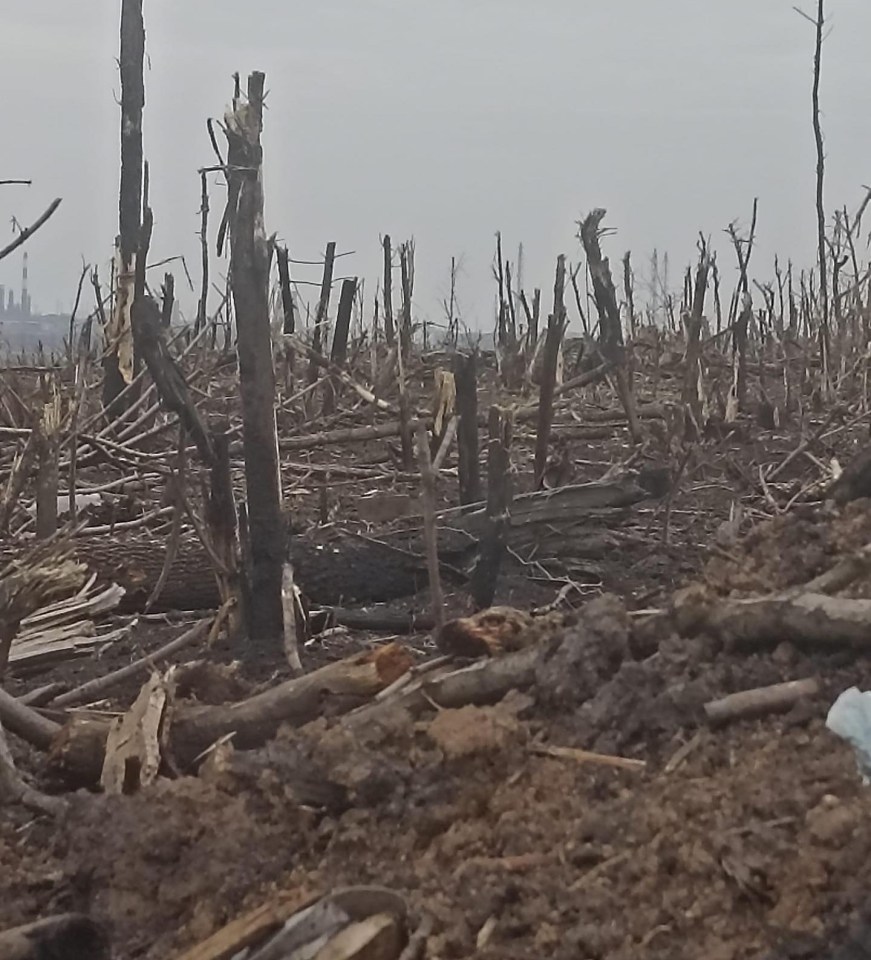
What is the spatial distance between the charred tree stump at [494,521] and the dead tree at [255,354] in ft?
2.91

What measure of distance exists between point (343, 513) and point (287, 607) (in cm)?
245

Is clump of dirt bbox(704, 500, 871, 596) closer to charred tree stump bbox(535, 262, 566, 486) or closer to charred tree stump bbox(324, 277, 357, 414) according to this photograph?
charred tree stump bbox(535, 262, 566, 486)

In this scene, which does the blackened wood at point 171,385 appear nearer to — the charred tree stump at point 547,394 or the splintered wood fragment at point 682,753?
the charred tree stump at point 547,394

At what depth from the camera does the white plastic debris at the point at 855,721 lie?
2.13 m

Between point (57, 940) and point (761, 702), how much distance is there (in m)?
1.44

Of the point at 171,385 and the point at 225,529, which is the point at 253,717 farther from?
the point at 171,385

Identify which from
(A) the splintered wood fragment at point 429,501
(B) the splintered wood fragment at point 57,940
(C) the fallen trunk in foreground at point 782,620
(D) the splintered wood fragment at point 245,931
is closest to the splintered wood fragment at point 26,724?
(B) the splintered wood fragment at point 57,940

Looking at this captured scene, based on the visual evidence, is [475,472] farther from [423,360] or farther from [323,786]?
[423,360]

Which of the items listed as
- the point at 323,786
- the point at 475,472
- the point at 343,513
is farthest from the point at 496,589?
the point at 323,786

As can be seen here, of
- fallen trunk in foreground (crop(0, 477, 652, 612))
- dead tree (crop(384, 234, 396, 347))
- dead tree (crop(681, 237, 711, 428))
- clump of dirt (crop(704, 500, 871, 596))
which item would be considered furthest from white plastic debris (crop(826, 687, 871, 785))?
dead tree (crop(384, 234, 396, 347))

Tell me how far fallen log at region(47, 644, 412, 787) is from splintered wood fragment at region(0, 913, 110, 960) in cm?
56

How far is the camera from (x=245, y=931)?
85.0 inches

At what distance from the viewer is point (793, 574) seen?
3.16 m

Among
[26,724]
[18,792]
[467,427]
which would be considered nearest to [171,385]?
[467,427]
